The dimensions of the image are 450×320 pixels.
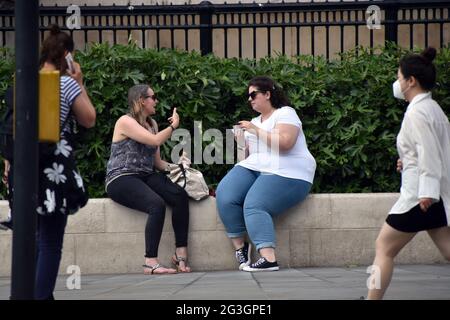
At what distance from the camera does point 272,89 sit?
10242 mm

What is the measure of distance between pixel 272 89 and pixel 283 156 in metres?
0.66

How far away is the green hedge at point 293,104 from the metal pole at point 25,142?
14.9 ft

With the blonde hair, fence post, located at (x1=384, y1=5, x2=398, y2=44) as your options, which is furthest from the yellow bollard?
fence post, located at (x1=384, y1=5, x2=398, y2=44)

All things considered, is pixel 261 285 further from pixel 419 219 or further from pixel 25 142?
pixel 25 142

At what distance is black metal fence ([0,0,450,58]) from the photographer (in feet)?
38.5

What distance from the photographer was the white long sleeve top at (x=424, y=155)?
6.79 meters

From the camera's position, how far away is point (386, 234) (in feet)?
22.8

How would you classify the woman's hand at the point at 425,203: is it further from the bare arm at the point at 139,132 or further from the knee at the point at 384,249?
the bare arm at the point at 139,132

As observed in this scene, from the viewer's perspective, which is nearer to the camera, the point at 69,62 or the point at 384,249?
the point at 384,249

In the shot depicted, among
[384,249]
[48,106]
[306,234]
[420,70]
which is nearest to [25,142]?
[48,106]

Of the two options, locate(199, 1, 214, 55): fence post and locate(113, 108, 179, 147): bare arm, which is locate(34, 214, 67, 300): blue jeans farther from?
locate(199, 1, 214, 55): fence post

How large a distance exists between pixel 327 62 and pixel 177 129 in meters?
1.81

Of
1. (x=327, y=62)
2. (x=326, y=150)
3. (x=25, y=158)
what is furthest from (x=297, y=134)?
(x=25, y=158)

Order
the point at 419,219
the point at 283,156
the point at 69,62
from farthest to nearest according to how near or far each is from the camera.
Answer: the point at 283,156
the point at 69,62
the point at 419,219
